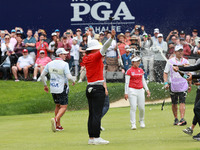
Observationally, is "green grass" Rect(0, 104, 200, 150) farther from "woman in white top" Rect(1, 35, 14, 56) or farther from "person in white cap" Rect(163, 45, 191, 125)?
"woman in white top" Rect(1, 35, 14, 56)

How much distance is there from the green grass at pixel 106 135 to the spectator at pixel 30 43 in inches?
365

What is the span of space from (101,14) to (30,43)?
14.9 feet

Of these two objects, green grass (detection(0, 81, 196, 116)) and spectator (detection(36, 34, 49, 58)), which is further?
spectator (detection(36, 34, 49, 58))

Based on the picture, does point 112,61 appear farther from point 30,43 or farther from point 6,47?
point 6,47

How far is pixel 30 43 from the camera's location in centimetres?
2594

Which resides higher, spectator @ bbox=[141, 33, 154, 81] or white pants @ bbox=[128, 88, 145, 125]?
spectator @ bbox=[141, 33, 154, 81]

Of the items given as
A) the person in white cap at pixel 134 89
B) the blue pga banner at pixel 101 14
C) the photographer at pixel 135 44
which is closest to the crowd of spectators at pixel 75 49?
the photographer at pixel 135 44

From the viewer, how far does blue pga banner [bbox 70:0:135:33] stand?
27.9 metres

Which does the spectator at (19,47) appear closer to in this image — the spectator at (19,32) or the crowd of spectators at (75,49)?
the crowd of spectators at (75,49)

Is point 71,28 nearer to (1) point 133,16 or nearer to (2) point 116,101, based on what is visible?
(1) point 133,16

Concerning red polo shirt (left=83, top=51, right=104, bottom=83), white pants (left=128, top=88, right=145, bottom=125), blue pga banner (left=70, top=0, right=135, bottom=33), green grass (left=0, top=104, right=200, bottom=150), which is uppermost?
blue pga banner (left=70, top=0, right=135, bottom=33)

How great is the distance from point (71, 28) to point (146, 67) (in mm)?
5828

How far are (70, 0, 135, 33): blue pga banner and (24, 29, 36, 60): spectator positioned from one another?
291cm

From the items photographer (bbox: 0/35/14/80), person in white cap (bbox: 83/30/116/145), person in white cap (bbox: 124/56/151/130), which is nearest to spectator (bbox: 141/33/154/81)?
photographer (bbox: 0/35/14/80)
